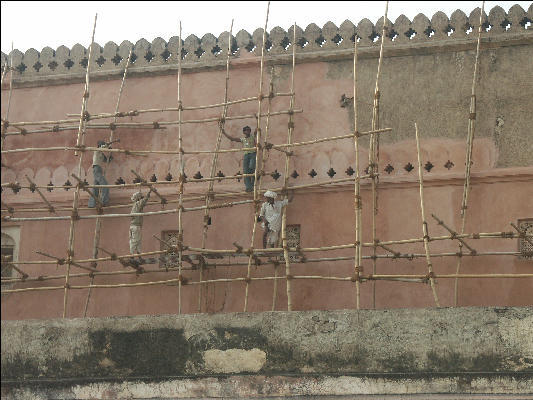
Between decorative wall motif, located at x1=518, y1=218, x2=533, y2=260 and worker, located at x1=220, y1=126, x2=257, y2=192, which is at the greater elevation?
worker, located at x1=220, y1=126, x2=257, y2=192

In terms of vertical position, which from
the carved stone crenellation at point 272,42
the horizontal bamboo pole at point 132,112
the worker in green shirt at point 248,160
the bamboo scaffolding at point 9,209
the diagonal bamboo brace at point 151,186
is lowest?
the bamboo scaffolding at point 9,209

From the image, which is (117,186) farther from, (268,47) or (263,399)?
(263,399)

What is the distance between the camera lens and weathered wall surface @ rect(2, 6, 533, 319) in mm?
9711

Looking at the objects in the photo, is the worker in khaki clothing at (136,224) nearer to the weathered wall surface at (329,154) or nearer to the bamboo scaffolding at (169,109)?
the weathered wall surface at (329,154)

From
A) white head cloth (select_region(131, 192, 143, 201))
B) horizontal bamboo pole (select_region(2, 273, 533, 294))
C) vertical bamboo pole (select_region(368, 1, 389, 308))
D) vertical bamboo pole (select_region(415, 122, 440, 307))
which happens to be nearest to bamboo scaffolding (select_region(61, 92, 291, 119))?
white head cloth (select_region(131, 192, 143, 201))

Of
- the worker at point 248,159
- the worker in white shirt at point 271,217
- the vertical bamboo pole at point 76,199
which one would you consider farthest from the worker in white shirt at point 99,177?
the worker in white shirt at point 271,217

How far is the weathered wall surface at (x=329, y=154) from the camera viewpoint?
9711mm

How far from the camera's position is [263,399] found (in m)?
7.17

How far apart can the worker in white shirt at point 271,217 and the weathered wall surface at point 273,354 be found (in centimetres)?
233

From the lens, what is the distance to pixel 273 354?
23.9ft

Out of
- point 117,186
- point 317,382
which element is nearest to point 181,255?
point 117,186

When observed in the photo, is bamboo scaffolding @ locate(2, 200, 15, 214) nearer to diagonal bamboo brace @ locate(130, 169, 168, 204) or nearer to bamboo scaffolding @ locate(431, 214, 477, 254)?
diagonal bamboo brace @ locate(130, 169, 168, 204)

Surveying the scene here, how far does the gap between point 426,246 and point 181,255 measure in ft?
7.42

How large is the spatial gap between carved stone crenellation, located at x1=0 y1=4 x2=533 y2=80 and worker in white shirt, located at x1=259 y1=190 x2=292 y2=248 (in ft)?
5.84
